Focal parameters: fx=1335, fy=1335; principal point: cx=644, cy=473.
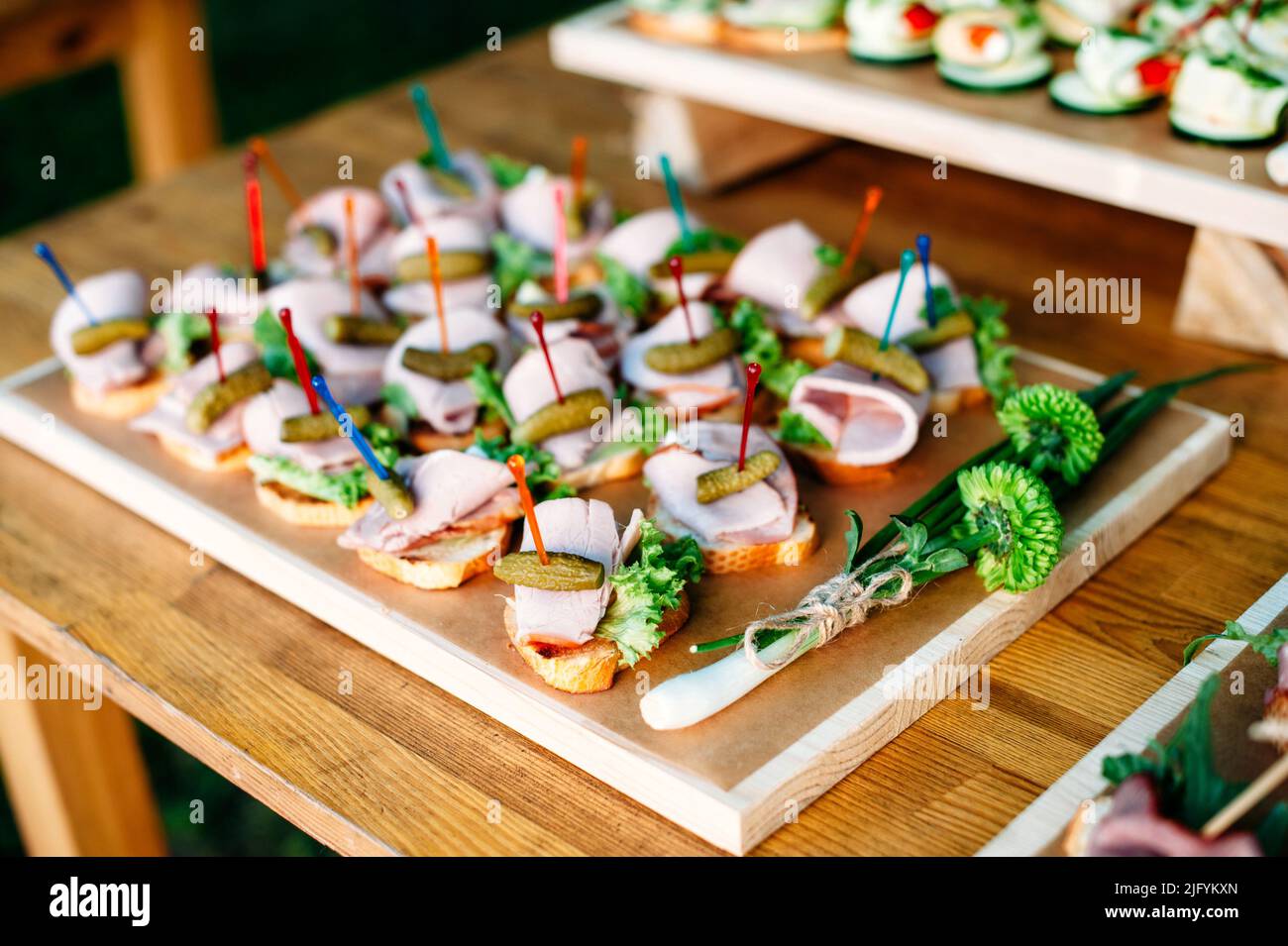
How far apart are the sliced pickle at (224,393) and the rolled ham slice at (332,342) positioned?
107mm

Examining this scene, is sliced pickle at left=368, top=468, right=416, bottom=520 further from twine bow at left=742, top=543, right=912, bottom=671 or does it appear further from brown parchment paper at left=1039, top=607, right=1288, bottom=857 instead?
brown parchment paper at left=1039, top=607, right=1288, bottom=857

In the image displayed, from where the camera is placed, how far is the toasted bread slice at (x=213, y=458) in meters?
2.19

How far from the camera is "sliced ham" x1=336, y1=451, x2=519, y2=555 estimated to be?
191 cm

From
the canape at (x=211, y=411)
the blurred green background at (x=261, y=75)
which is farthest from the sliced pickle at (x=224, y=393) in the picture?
the blurred green background at (x=261, y=75)

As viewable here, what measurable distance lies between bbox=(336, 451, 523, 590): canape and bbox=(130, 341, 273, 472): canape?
35 centimetres

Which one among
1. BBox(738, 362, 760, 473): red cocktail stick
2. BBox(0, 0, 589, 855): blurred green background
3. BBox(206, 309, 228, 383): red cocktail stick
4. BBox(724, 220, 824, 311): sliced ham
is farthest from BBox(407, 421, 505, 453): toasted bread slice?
BBox(0, 0, 589, 855): blurred green background

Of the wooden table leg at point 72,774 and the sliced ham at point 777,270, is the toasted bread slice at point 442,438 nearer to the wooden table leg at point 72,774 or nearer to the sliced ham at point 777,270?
the sliced ham at point 777,270

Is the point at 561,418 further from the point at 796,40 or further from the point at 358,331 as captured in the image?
the point at 796,40

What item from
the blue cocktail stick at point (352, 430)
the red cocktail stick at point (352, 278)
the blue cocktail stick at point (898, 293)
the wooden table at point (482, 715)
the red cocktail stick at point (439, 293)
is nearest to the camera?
the wooden table at point (482, 715)

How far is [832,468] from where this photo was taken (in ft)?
6.85

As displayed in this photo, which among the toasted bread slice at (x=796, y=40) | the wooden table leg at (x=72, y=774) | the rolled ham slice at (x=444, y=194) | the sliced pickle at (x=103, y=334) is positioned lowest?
the wooden table leg at (x=72, y=774)
